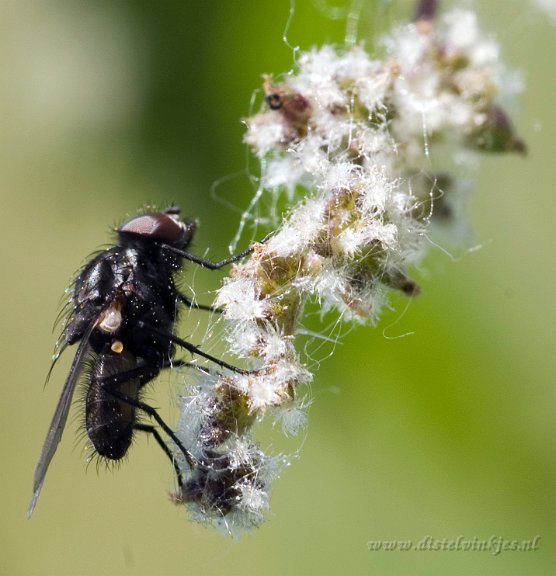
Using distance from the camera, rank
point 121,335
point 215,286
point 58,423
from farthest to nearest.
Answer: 1. point 215,286
2. point 121,335
3. point 58,423

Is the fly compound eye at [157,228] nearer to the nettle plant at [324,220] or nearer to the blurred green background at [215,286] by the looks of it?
the nettle plant at [324,220]

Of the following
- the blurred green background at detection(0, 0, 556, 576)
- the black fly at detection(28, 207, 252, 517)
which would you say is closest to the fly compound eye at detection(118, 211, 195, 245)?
the black fly at detection(28, 207, 252, 517)

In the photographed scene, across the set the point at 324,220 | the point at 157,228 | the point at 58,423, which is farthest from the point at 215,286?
the point at 324,220

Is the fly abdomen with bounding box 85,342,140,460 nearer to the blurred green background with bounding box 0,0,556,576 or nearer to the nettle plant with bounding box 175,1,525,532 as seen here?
the blurred green background with bounding box 0,0,556,576

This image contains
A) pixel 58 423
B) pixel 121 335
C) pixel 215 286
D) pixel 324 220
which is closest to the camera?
pixel 324 220

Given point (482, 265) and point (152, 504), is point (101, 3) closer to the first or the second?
point (482, 265)

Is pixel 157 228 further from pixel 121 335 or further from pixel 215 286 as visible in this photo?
pixel 215 286
